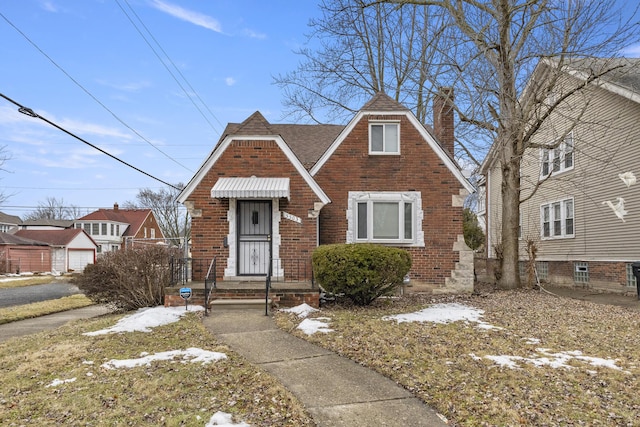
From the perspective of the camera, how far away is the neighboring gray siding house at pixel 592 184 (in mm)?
15055

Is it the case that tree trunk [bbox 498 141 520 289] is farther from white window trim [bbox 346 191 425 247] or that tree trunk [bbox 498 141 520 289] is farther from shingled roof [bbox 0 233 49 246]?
shingled roof [bbox 0 233 49 246]

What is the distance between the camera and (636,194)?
49.3 ft

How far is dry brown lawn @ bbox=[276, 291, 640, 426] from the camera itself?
4.48 meters

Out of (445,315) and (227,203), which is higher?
(227,203)

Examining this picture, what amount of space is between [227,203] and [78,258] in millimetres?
39212

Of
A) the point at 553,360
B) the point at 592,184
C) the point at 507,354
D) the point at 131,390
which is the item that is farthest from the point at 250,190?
the point at 592,184

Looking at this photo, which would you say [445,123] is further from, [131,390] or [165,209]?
[165,209]

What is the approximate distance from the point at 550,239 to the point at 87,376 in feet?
62.8

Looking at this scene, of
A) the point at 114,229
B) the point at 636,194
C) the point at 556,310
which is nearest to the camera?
the point at 556,310

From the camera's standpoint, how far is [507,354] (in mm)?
6434

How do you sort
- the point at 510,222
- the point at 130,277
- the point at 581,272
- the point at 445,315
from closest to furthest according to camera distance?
1. the point at 445,315
2. the point at 130,277
3. the point at 510,222
4. the point at 581,272

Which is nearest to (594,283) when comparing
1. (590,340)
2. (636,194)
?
(636,194)

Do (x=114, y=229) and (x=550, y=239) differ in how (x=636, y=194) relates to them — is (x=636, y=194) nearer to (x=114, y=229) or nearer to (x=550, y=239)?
(x=550, y=239)

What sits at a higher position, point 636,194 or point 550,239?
point 636,194
